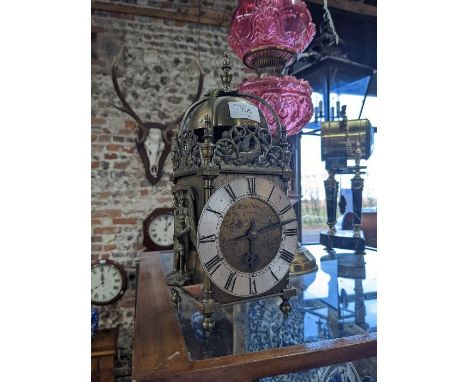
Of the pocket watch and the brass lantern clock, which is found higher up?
the brass lantern clock

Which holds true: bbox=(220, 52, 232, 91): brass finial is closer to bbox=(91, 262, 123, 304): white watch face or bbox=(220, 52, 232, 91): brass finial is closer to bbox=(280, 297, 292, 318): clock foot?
bbox=(280, 297, 292, 318): clock foot

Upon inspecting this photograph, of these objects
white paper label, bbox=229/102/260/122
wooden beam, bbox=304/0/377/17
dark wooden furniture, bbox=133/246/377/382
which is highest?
wooden beam, bbox=304/0/377/17

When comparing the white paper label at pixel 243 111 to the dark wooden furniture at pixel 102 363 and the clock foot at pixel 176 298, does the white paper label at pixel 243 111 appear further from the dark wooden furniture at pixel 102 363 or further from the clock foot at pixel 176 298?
the dark wooden furniture at pixel 102 363

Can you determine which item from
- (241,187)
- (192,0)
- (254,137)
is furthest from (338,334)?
(192,0)

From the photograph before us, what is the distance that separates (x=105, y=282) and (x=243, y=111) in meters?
2.22

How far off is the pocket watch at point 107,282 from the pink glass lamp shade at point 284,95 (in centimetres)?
199

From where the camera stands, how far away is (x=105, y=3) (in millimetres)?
2646

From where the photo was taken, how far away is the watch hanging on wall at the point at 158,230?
265 cm

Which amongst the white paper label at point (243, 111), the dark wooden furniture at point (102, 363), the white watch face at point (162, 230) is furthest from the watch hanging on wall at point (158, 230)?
the white paper label at point (243, 111)

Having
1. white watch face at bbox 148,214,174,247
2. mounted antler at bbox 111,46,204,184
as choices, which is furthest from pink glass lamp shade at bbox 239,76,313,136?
white watch face at bbox 148,214,174,247

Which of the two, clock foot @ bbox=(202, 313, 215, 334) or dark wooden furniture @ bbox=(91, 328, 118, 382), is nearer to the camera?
clock foot @ bbox=(202, 313, 215, 334)

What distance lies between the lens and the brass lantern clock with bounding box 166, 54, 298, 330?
774 millimetres
